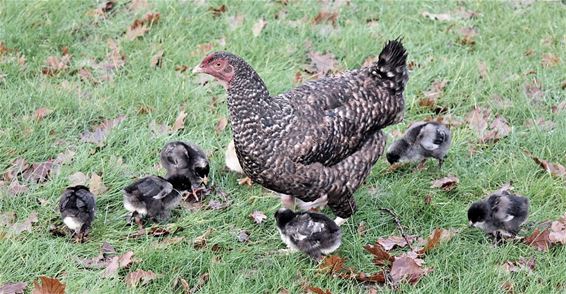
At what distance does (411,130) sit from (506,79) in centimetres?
141

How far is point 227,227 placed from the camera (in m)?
4.58

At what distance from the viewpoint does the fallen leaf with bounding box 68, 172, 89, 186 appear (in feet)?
15.8

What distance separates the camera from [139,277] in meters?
3.97

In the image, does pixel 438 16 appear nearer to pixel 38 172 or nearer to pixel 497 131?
pixel 497 131

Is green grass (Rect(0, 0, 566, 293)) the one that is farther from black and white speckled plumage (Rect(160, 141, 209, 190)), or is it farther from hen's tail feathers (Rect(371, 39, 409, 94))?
hen's tail feathers (Rect(371, 39, 409, 94))

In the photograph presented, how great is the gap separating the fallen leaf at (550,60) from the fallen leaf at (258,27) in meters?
2.38

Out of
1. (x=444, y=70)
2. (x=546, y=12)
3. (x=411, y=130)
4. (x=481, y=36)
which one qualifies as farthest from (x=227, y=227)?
(x=546, y=12)

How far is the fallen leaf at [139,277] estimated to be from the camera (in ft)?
12.9

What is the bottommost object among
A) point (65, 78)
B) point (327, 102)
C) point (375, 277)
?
point (65, 78)

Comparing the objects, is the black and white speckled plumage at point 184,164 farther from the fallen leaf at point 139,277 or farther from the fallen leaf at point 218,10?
the fallen leaf at point 218,10

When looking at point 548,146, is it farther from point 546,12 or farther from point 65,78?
point 65,78

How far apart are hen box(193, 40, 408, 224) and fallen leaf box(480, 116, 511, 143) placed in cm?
108

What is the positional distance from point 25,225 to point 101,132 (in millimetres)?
1157

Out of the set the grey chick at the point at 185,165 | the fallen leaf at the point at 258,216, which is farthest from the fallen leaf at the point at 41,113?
the fallen leaf at the point at 258,216
